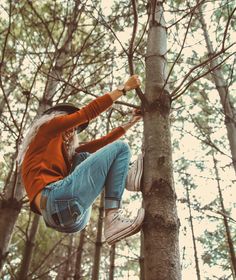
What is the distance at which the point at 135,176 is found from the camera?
79.4 inches

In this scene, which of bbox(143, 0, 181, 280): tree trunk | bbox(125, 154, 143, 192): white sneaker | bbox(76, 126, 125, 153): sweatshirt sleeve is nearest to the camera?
bbox(143, 0, 181, 280): tree trunk

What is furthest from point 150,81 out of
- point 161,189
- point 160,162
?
point 161,189

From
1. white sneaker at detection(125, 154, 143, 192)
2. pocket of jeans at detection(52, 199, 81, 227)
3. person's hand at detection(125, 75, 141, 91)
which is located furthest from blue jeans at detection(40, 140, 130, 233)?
person's hand at detection(125, 75, 141, 91)

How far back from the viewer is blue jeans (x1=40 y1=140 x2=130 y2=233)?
205cm

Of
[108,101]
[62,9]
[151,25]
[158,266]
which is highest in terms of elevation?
[62,9]

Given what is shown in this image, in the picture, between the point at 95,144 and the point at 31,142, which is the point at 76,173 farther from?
the point at 95,144

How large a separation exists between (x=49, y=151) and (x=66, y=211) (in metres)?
0.45

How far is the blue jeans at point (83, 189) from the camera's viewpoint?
205 centimetres

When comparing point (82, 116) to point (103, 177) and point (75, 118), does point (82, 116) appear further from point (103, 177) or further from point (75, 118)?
point (103, 177)

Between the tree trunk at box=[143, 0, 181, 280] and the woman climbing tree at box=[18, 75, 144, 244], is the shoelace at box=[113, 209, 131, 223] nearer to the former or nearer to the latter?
the woman climbing tree at box=[18, 75, 144, 244]

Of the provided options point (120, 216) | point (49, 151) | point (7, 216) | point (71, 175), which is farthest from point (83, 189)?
point (7, 216)

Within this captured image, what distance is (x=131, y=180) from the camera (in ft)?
6.71

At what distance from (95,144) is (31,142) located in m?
0.73

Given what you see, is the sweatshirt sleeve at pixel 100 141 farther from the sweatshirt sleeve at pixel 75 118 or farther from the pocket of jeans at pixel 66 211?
the pocket of jeans at pixel 66 211
